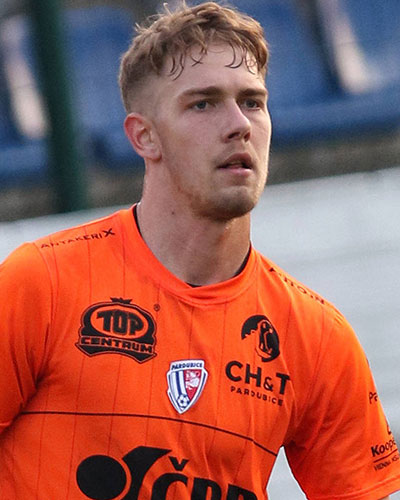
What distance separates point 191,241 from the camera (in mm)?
2566

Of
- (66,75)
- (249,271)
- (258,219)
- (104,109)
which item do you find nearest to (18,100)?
(104,109)

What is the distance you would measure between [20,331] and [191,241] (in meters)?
0.49

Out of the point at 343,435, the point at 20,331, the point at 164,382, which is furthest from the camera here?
the point at 343,435

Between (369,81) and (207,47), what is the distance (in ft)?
16.2

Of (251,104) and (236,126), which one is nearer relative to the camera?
(236,126)

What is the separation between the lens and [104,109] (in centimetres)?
741

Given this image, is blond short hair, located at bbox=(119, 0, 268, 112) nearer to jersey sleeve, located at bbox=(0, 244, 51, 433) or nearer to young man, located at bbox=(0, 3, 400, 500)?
young man, located at bbox=(0, 3, 400, 500)

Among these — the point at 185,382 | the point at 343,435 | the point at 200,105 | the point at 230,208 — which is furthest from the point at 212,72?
the point at 343,435

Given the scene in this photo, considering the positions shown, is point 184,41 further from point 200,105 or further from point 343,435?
point 343,435

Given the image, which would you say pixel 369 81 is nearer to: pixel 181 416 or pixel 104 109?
pixel 104 109

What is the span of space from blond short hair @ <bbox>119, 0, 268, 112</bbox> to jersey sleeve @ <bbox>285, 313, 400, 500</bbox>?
726mm

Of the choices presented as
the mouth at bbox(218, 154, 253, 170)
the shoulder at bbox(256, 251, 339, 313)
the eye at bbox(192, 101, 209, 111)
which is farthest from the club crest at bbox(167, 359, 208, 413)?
the eye at bbox(192, 101, 209, 111)

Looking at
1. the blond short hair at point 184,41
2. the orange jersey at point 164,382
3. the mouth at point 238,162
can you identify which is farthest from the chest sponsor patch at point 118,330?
the blond short hair at point 184,41

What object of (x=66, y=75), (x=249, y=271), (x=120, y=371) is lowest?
(x=120, y=371)
